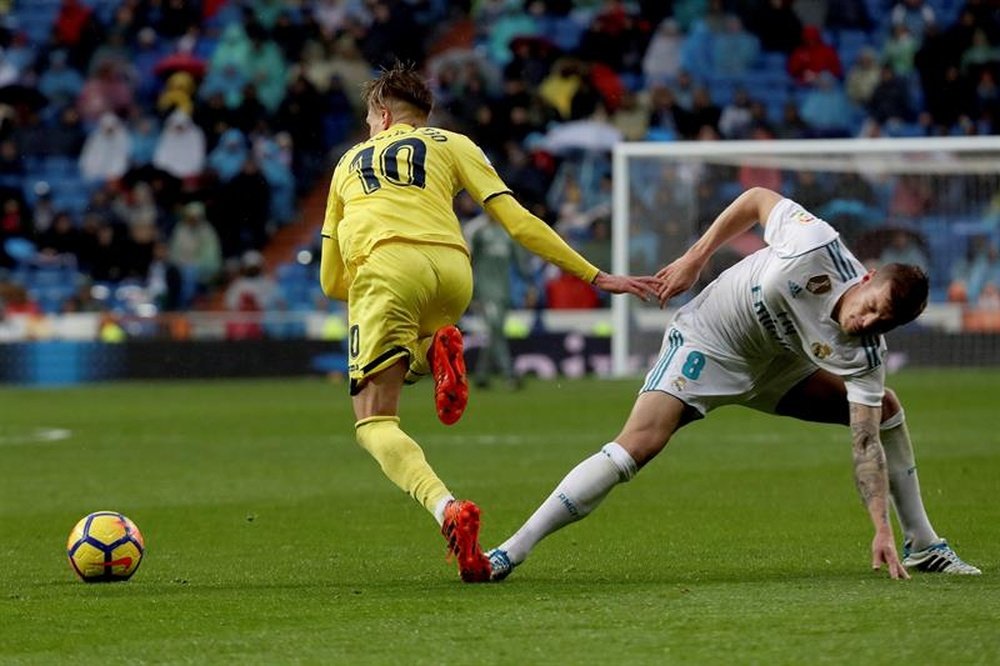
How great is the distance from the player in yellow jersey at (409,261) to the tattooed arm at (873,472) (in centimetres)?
94

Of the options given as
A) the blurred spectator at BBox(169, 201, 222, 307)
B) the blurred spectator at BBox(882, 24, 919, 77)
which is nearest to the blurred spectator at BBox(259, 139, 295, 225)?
the blurred spectator at BBox(169, 201, 222, 307)

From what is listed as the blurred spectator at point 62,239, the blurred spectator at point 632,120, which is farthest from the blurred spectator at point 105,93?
the blurred spectator at point 632,120

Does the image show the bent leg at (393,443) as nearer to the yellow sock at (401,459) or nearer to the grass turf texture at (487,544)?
the yellow sock at (401,459)

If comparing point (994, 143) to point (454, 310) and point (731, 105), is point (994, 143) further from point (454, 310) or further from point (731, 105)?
point (454, 310)

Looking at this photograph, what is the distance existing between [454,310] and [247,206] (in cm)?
1915

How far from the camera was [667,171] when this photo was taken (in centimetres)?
2347

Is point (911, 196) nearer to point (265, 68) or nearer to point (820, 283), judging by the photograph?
point (265, 68)

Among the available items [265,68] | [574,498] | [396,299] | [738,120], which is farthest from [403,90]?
[265,68]

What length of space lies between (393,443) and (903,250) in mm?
16034

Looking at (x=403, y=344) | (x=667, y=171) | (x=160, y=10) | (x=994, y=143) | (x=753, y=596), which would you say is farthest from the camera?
(x=160, y=10)

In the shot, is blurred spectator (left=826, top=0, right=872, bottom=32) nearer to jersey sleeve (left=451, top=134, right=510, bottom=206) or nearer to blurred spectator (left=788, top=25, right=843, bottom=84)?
blurred spectator (left=788, top=25, right=843, bottom=84)

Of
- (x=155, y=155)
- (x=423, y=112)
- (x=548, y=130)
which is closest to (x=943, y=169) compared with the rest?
(x=548, y=130)

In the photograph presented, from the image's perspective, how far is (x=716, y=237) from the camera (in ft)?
Answer: 22.6

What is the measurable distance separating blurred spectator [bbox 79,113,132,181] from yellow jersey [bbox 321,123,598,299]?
1985 centimetres
